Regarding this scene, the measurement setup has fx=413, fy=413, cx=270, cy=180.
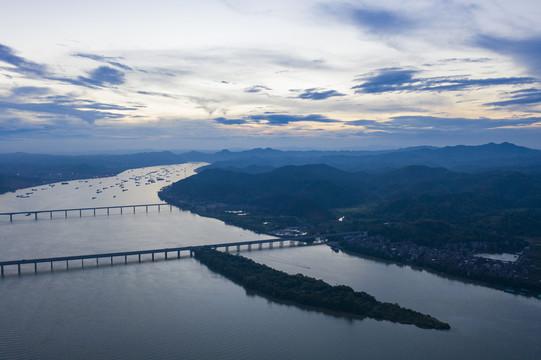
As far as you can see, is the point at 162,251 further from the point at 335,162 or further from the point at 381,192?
the point at 335,162

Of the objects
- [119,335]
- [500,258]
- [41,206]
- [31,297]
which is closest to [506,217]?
[500,258]

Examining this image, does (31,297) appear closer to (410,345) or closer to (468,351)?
(410,345)

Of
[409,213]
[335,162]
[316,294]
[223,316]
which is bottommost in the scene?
[223,316]

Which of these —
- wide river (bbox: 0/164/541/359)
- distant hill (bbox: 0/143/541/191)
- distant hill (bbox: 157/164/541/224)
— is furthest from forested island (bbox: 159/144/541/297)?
distant hill (bbox: 0/143/541/191)

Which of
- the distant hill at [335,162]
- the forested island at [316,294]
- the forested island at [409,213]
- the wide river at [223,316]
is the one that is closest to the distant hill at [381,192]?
the forested island at [409,213]

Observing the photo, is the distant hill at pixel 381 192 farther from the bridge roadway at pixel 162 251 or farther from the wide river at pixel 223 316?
the wide river at pixel 223 316

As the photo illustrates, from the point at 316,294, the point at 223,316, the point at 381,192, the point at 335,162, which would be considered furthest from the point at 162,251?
the point at 335,162

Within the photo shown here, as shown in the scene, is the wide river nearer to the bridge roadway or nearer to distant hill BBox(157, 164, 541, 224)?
the bridge roadway
